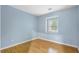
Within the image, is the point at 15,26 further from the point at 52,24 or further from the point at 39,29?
the point at 52,24

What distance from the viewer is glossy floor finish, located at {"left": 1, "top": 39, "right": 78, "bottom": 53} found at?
1429 mm

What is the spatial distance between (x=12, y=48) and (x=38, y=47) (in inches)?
18.3

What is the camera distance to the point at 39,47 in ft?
4.78

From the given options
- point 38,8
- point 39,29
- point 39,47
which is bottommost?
point 39,47

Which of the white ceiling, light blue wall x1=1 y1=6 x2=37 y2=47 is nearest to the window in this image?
the white ceiling

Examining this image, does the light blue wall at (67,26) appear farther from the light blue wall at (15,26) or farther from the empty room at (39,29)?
the light blue wall at (15,26)

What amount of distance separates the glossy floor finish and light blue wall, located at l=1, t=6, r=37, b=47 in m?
0.11

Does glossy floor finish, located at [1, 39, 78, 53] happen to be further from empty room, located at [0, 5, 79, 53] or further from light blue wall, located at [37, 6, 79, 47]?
light blue wall, located at [37, 6, 79, 47]

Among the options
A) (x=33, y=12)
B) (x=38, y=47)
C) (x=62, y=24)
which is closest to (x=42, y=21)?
(x=33, y=12)

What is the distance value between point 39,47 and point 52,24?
0.49m

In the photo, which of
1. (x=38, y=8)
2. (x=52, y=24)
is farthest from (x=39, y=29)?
(x=38, y=8)

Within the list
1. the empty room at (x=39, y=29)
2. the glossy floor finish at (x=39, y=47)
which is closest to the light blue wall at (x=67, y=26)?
the empty room at (x=39, y=29)
